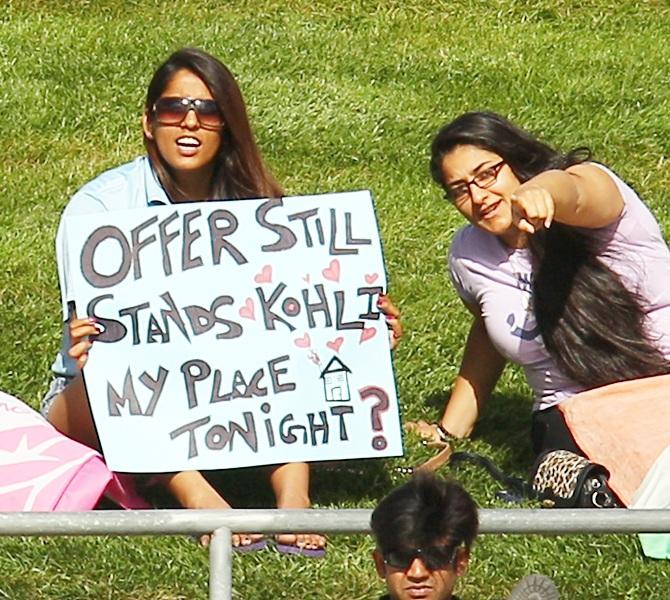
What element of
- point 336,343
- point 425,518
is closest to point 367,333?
point 336,343

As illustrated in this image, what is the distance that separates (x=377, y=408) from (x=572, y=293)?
27.3 inches

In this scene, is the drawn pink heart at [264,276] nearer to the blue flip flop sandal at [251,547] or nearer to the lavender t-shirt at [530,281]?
the lavender t-shirt at [530,281]

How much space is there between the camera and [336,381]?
539 cm

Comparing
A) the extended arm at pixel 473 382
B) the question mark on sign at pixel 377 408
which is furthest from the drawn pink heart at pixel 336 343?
the extended arm at pixel 473 382

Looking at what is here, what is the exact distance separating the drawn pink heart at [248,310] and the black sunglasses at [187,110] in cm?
56

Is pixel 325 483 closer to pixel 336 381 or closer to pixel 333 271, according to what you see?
pixel 336 381

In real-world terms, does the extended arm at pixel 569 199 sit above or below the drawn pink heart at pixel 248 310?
above

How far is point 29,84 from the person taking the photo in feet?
29.1

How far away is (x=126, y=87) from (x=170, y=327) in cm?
377

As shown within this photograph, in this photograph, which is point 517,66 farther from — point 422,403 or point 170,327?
→ point 170,327

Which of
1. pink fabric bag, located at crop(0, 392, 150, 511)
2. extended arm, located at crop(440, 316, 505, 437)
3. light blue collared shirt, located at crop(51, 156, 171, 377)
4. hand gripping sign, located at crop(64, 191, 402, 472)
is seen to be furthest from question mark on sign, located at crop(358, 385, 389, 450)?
light blue collared shirt, located at crop(51, 156, 171, 377)

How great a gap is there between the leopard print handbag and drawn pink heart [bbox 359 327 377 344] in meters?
0.62

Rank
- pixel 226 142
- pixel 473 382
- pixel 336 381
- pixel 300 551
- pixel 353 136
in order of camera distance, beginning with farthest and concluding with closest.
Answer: pixel 353 136, pixel 473 382, pixel 226 142, pixel 336 381, pixel 300 551

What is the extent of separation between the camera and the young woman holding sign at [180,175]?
17.5 ft
